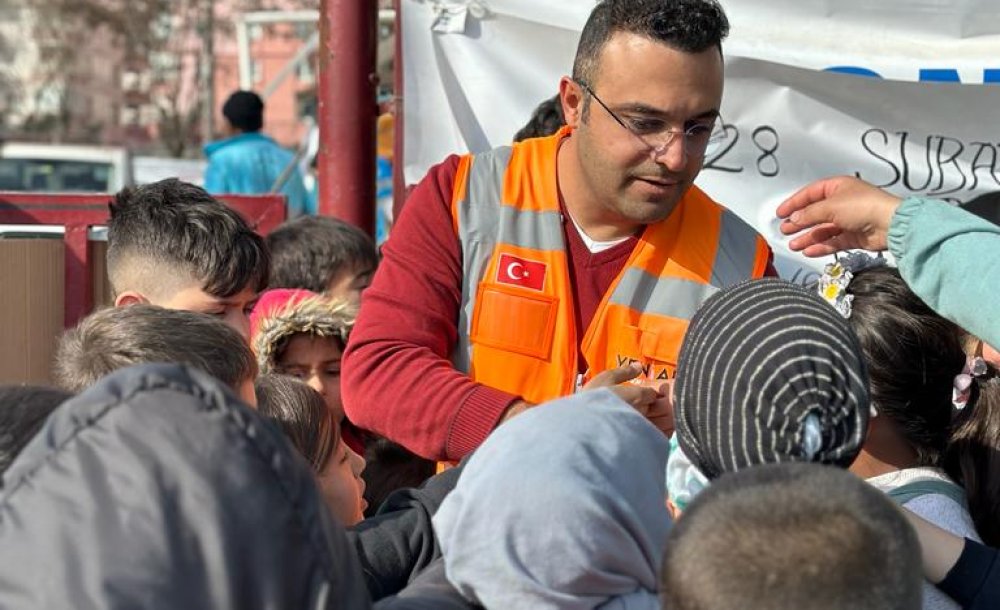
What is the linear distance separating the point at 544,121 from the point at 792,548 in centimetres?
265

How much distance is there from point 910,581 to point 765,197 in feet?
9.87

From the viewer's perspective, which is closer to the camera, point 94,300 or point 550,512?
point 550,512

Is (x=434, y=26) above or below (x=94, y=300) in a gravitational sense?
above

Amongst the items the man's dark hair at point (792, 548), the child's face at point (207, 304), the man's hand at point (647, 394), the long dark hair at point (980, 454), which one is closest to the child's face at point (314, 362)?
the child's face at point (207, 304)

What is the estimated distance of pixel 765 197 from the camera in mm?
4160

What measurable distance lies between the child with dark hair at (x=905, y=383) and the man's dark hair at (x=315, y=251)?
6.44ft

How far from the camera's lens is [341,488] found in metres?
2.53

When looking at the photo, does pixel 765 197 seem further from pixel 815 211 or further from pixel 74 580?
pixel 74 580

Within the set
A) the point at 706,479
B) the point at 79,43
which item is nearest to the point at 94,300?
the point at 706,479

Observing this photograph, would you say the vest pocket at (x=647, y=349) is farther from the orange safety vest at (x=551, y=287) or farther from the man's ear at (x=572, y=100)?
the man's ear at (x=572, y=100)

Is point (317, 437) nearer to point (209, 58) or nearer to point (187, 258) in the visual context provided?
point (187, 258)

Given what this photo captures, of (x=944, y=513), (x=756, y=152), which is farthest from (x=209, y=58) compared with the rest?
(x=944, y=513)

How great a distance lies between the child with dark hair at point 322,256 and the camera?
13.4 ft

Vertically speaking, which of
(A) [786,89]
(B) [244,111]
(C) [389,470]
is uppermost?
(A) [786,89]
